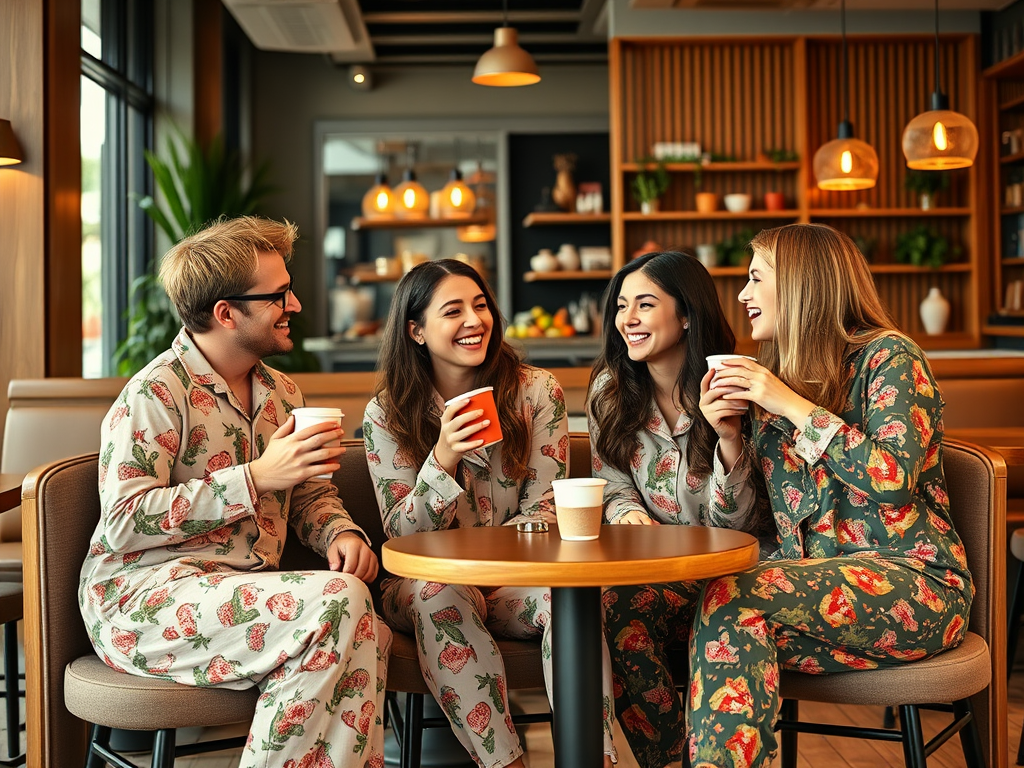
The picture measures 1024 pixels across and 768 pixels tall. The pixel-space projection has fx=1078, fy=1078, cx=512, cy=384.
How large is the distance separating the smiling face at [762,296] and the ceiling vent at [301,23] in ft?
14.7

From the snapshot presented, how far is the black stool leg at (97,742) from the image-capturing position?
6.84 feet

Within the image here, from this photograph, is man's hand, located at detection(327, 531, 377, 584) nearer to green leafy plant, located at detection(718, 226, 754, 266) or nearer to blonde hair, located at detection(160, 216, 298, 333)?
blonde hair, located at detection(160, 216, 298, 333)

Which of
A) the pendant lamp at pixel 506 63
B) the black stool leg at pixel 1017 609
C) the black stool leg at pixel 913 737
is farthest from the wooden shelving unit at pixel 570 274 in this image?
the black stool leg at pixel 913 737

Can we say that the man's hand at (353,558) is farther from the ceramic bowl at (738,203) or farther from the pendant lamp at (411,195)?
the ceramic bowl at (738,203)

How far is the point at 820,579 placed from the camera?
198cm

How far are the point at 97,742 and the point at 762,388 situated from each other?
1448 mm

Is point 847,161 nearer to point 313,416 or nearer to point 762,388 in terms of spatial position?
point 762,388

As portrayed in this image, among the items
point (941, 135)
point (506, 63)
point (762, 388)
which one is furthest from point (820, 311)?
point (506, 63)

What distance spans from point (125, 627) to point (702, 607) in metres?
1.06

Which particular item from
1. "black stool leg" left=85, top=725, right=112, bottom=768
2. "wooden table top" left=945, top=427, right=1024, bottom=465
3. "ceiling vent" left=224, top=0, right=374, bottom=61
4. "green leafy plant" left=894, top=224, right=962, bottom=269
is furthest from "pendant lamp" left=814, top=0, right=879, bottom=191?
"black stool leg" left=85, top=725, right=112, bottom=768

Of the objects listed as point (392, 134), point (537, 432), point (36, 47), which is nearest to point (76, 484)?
A: point (537, 432)

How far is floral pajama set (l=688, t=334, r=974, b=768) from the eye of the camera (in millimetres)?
1848

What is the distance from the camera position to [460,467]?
8.07 ft

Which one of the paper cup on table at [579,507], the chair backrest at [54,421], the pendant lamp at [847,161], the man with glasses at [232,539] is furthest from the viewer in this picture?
the pendant lamp at [847,161]
